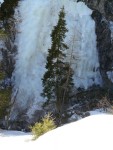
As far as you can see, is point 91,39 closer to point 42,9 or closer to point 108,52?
point 108,52

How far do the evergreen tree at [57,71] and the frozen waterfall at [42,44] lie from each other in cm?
96

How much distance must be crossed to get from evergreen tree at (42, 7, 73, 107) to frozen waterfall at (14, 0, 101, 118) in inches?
37.7

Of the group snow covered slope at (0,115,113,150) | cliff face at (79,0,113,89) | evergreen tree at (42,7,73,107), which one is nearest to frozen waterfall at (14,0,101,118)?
cliff face at (79,0,113,89)

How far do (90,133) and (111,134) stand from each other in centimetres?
66

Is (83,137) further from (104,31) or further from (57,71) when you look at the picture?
(104,31)

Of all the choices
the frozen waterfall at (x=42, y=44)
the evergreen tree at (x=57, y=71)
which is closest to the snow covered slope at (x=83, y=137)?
the evergreen tree at (x=57, y=71)

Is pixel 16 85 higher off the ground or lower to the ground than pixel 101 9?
lower

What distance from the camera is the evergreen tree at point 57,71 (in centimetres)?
3288

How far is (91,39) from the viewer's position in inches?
1401

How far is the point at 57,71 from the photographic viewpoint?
108ft

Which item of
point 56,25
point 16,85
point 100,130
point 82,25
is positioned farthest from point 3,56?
point 100,130

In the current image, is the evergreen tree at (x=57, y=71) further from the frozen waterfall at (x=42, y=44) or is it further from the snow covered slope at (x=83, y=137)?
the snow covered slope at (x=83, y=137)

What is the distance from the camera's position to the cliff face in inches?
1400

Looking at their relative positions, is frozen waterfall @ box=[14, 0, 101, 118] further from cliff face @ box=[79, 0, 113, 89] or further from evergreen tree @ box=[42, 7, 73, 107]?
evergreen tree @ box=[42, 7, 73, 107]
